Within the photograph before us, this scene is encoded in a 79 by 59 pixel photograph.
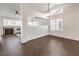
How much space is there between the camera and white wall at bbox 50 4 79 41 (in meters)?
4.78

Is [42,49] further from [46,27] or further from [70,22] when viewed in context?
[70,22]

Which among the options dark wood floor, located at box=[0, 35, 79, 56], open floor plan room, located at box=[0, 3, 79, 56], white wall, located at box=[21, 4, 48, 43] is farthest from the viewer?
white wall, located at box=[21, 4, 48, 43]

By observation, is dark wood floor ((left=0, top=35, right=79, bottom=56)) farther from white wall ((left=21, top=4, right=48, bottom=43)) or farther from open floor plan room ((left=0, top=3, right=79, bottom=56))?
white wall ((left=21, top=4, right=48, bottom=43))

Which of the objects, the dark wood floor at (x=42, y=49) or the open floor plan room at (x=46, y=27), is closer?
the dark wood floor at (x=42, y=49)

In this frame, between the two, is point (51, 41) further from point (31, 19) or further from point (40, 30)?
point (31, 19)

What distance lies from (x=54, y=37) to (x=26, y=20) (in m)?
1.68

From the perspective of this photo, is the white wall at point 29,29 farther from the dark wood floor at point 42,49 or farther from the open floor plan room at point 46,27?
the dark wood floor at point 42,49

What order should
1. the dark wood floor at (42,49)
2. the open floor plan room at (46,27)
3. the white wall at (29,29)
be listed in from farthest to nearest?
the white wall at (29,29)
the open floor plan room at (46,27)
the dark wood floor at (42,49)

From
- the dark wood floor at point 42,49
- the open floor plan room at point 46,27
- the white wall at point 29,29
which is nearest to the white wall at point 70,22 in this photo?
the open floor plan room at point 46,27

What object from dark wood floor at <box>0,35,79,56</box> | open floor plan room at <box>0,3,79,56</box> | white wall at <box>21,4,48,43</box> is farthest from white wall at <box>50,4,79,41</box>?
white wall at <box>21,4,48,43</box>

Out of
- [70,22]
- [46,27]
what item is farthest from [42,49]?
[70,22]

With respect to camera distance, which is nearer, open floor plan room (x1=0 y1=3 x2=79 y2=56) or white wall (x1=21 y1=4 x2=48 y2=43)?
open floor plan room (x1=0 y1=3 x2=79 y2=56)

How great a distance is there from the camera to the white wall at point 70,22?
4.78 metres

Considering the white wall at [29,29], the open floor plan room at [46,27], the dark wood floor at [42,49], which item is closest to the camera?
the dark wood floor at [42,49]
